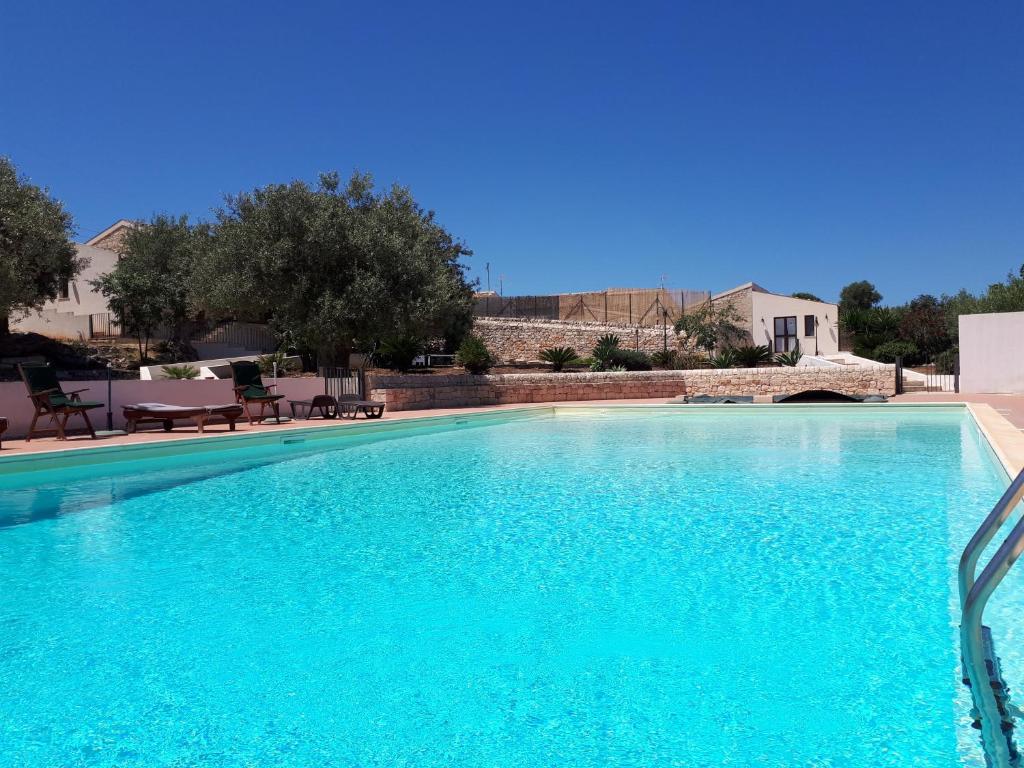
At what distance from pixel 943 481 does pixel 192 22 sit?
1668 centimetres

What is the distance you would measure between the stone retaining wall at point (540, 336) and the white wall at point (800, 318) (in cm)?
375

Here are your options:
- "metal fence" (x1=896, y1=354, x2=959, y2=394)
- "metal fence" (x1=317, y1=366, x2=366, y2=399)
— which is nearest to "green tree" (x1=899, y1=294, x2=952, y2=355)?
"metal fence" (x1=896, y1=354, x2=959, y2=394)

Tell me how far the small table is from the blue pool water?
745 centimetres

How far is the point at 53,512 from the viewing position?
646cm

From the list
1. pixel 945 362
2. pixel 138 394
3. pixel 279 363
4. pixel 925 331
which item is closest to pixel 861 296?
pixel 925 331

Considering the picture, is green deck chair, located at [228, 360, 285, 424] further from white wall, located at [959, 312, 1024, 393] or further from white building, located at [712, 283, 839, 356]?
white building, located at [712, 283, 839, 356]

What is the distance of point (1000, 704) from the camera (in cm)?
235

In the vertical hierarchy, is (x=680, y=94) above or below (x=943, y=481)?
above

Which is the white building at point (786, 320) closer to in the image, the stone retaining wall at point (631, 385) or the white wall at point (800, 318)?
the white wall at point (800, 318)

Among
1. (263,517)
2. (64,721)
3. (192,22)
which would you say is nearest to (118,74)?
(192,22)

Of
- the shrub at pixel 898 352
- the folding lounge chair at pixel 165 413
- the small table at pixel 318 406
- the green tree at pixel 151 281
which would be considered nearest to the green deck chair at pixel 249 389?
the small table at pixel 318 406

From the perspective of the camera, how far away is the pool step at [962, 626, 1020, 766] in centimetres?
213

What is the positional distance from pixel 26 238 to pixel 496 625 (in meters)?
16.6

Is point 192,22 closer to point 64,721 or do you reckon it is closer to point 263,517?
point 263,517
